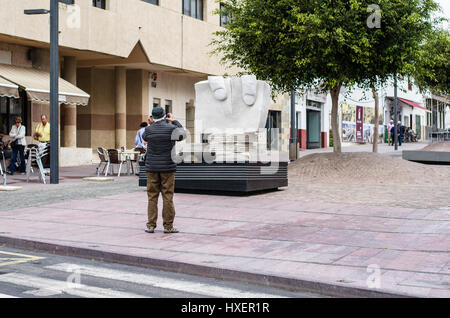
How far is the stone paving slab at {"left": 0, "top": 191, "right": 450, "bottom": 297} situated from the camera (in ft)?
21.2

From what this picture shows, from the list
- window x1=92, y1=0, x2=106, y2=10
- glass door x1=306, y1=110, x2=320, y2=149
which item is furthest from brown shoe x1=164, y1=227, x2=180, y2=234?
glass door x1=306, y1=110, x2=320, y2=149

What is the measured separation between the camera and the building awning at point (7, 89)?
19141mm

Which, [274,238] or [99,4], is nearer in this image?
[274,238]

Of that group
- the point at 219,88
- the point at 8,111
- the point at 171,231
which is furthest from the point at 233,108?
the point at 8,111

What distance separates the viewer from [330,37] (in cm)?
1716

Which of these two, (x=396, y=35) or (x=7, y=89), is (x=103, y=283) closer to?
(x=396, y=35)

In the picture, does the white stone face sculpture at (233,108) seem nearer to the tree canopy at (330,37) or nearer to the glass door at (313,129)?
the tree canopy at (330,37)

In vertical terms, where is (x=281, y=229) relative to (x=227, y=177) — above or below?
below

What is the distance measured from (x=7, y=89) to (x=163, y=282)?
14595mm

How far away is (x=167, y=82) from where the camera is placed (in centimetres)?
3094

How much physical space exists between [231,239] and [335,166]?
9911 millimetres

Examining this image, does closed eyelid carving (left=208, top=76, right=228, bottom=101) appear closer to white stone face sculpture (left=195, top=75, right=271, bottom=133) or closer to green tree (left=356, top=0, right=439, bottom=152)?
white stone face sculpture (left=195, top=75, right=271, bottom=133)

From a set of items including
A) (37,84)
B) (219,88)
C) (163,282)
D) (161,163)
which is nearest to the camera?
(163,282)

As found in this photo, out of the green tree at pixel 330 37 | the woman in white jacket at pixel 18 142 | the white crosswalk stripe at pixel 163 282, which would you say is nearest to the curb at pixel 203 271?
the white crosswalk stripe at pixel 163 282
